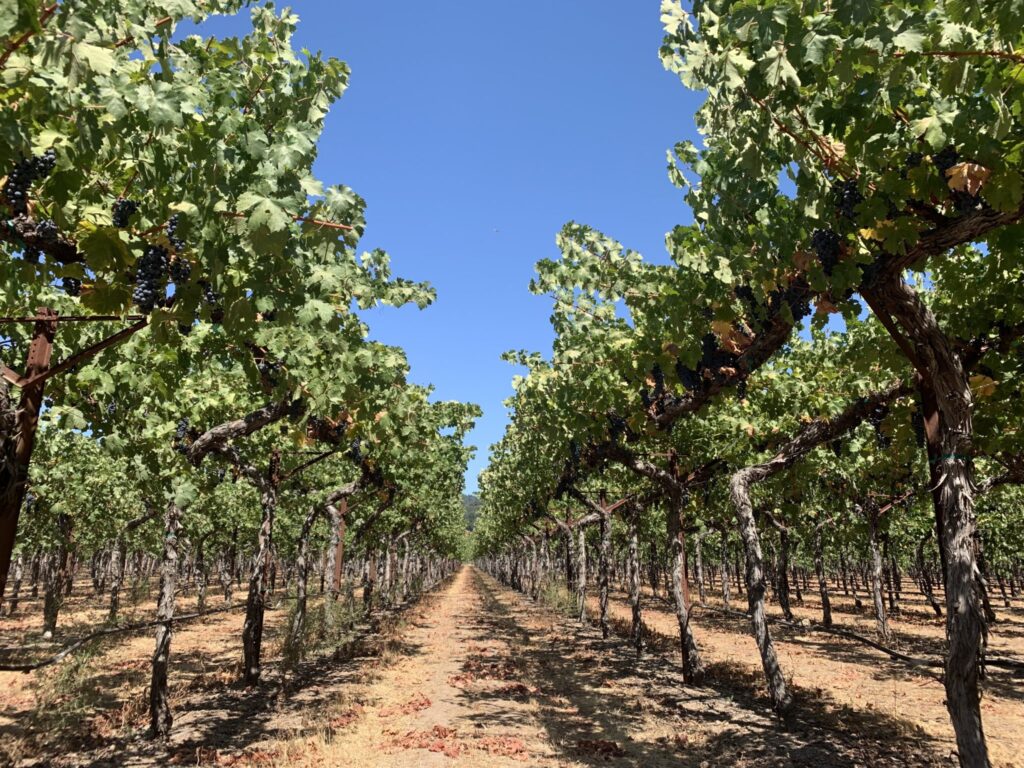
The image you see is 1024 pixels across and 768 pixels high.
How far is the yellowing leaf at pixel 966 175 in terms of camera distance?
3.93 meters

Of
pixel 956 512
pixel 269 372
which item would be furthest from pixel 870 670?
pixel 269 372

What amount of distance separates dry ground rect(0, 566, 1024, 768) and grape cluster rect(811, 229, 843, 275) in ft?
22.7

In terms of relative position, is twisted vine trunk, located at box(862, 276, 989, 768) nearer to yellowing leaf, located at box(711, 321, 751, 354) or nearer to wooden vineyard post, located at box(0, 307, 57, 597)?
yellowing leaf, located at box(711, 321, 751, 354)

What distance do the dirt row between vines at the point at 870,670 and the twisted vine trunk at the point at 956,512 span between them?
59 centimetres

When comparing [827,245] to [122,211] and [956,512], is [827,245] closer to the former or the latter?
[956,512]

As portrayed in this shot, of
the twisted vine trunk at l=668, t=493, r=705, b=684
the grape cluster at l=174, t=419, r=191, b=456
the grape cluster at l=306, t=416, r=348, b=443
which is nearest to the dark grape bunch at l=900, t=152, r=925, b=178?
the grape cluster at l=306, t=416, r=348, b=443

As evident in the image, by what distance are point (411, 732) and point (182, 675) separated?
8.09 metres

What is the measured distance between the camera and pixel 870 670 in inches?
607

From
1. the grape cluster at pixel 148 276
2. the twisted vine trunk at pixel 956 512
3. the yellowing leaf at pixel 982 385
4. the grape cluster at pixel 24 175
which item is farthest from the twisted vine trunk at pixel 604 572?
the grape cluster at pixel 24 175

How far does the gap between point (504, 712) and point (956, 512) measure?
8.84 meters

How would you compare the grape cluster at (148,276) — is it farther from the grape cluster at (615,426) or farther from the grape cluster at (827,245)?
the grape cluster at (615,426)

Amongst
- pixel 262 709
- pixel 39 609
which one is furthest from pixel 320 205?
pixel 39 609

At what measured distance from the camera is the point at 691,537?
3584cm

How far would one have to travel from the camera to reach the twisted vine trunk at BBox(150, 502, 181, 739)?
355 inches
